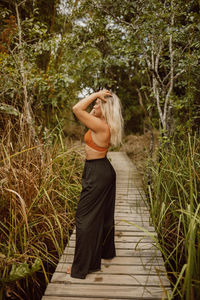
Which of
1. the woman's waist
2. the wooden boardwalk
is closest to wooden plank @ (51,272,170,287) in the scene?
the wooden boardwalk

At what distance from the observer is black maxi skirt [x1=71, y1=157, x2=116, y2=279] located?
209 centimetres

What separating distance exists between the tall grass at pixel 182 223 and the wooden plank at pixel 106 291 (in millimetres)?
179

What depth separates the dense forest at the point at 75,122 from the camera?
227cm

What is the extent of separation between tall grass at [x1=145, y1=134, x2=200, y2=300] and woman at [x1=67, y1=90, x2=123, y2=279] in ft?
1.86

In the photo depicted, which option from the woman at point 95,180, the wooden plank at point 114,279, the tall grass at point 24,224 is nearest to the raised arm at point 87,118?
the woman at point 95,180

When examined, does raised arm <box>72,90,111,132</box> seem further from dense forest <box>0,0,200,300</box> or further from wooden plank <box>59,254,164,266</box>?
wooden plank <box>59,254,164,266</box>

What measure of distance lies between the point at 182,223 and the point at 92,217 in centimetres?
107

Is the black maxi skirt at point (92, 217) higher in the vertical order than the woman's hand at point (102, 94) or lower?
→ lower

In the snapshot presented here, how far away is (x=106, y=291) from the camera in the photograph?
6.19 ft

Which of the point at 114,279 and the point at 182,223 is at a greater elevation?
the point at 182,223

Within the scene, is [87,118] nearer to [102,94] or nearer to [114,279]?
[102,94]

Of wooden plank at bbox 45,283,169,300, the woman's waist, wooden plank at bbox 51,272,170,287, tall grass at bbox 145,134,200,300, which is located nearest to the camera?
tall grass at bbox 145,134,200,300

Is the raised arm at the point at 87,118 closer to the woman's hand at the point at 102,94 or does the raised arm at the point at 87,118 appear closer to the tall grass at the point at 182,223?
the woman's hand at the point at 102,94

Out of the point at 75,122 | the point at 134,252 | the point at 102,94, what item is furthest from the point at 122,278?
the point at 75,122
